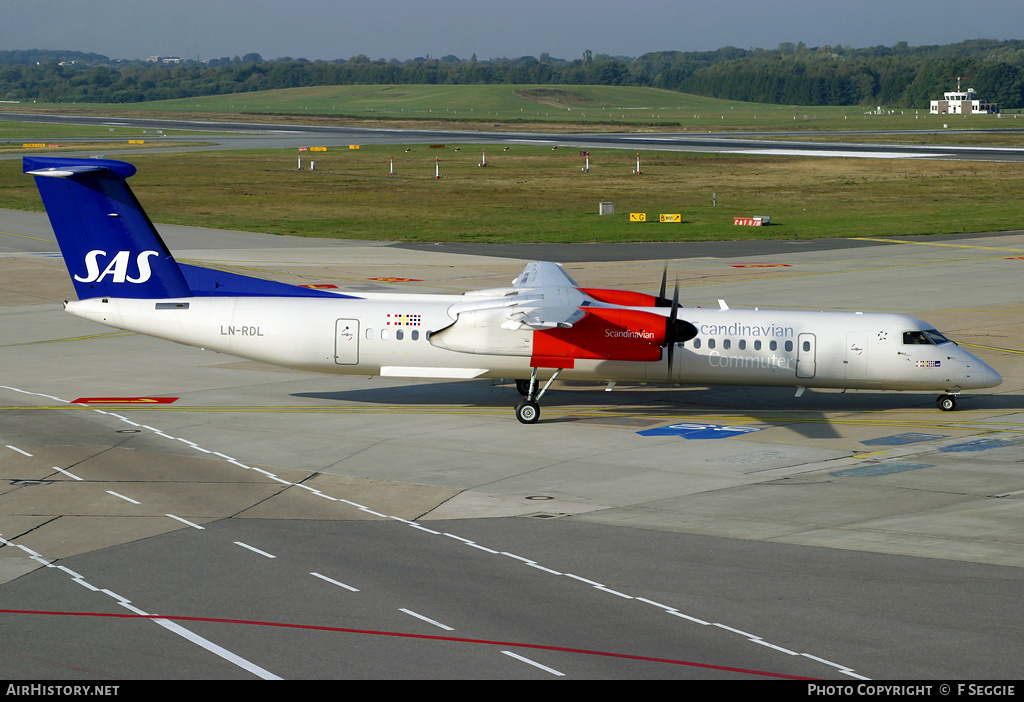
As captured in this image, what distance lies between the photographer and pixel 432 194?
89.3 metres

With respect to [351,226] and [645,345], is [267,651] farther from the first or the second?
[351,226]

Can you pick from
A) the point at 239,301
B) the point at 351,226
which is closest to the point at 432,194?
the point at 351,226

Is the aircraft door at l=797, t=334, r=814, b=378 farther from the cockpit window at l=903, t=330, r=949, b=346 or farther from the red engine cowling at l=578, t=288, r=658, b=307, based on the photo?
the red engine cowling at l=578, t=288, r=658, b=307

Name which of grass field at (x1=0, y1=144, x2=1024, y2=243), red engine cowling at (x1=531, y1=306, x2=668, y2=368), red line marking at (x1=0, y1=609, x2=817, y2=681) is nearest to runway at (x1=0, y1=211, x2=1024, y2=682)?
red line marking at (x1=0, y1=609, x2=817, y2=681)

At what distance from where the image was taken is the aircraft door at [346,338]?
29891 mm

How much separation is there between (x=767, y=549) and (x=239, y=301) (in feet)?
56.4

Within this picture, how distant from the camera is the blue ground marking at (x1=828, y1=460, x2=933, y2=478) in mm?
24234

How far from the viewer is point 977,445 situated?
26.9 metres

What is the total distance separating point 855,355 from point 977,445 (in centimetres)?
449

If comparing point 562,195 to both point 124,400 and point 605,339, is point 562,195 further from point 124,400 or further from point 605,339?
point 124,400

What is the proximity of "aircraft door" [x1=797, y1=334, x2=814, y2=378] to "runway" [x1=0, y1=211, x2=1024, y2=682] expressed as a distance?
137 cm

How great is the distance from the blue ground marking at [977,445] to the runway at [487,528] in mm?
111

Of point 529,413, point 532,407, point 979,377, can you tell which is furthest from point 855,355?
point 529,413
